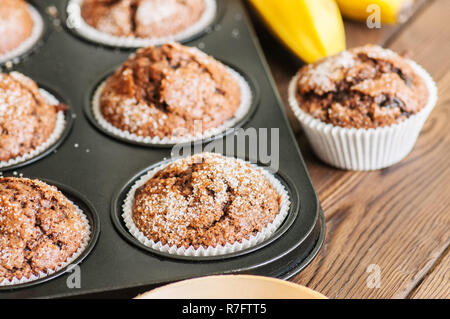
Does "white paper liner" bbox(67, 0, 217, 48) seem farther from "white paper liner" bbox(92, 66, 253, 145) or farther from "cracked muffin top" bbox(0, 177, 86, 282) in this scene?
"cracked muffin top" bbox(0, 177, 86, 282)

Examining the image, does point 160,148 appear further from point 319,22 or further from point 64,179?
point 319,22

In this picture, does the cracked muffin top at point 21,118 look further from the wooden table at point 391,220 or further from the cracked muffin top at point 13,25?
the wooden table at point 391,220

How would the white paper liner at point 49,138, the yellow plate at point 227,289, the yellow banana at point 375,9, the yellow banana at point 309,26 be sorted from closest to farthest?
the yellow plate at point 227,289 → the white paper liner at point 49,138 → the yellow banana at point 309,26 → the yellow banana at point 375,9

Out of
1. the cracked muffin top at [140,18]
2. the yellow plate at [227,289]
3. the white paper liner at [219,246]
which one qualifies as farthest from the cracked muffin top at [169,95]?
the yellow plate at [227,289]

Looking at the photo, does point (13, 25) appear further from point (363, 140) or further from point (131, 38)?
point (363, 140)

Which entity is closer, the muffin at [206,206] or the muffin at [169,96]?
the muffin at [206,206]

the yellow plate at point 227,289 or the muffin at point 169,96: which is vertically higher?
the yellow plate at point 227,289
